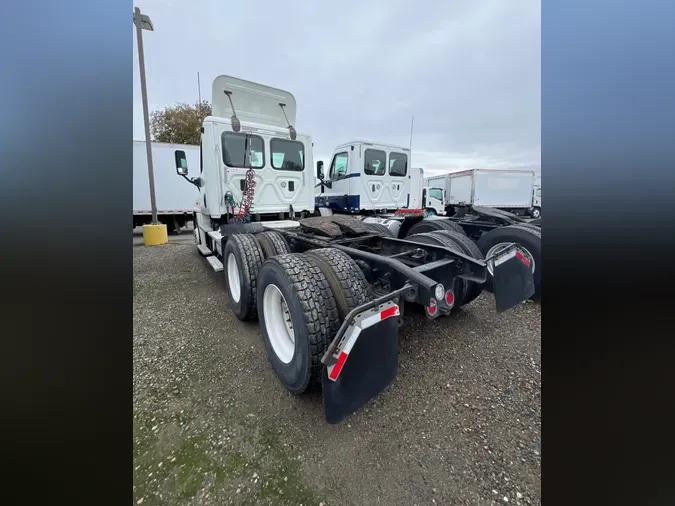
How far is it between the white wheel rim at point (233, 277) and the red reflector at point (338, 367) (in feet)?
8.33

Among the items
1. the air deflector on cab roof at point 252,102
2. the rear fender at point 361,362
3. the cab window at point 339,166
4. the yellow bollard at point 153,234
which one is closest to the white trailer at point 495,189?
the cab window at point 339,166

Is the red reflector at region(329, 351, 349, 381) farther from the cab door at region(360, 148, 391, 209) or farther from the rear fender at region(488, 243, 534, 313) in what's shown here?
the cab door at region(360, 148, 391, 209)

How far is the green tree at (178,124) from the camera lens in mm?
18484

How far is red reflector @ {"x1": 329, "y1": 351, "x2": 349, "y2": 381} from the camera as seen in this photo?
1.55m

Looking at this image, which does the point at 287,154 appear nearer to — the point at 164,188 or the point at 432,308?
the point at 432,308

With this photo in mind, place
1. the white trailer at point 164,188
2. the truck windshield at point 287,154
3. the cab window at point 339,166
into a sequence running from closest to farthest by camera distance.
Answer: the truck windshield at point 287,154
the cab window at point 339,166
the white trailer at point 164,188

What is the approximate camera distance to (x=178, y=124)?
18.5 meters

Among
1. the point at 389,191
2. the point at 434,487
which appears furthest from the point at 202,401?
the point at 389,191

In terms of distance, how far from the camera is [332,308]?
2.03 meters

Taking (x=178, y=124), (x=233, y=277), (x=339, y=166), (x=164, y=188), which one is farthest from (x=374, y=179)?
(x=178, y=124)

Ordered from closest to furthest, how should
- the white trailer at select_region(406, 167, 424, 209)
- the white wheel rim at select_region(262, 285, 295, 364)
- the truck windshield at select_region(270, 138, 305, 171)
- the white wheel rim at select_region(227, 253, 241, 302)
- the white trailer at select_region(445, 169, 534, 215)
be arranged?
1. the white wheel rim at select_region(262, 285, 295, 364)
2. the white wheel rim at select_region(227, 253, 241, 302)
3. the truck windshield at select_region(270, 138, 305, 171)
4. the white trailer at select_region(406, 167, 424, 209)
5. the white trailer at select_region(445, 169, 534, 215)

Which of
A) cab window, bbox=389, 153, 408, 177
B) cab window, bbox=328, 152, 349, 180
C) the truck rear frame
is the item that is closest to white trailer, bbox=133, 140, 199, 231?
cab window, bbox=328, 152, 349, 180

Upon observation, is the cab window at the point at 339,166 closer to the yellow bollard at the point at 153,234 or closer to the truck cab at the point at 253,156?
the truck cab at the point at 253,156
